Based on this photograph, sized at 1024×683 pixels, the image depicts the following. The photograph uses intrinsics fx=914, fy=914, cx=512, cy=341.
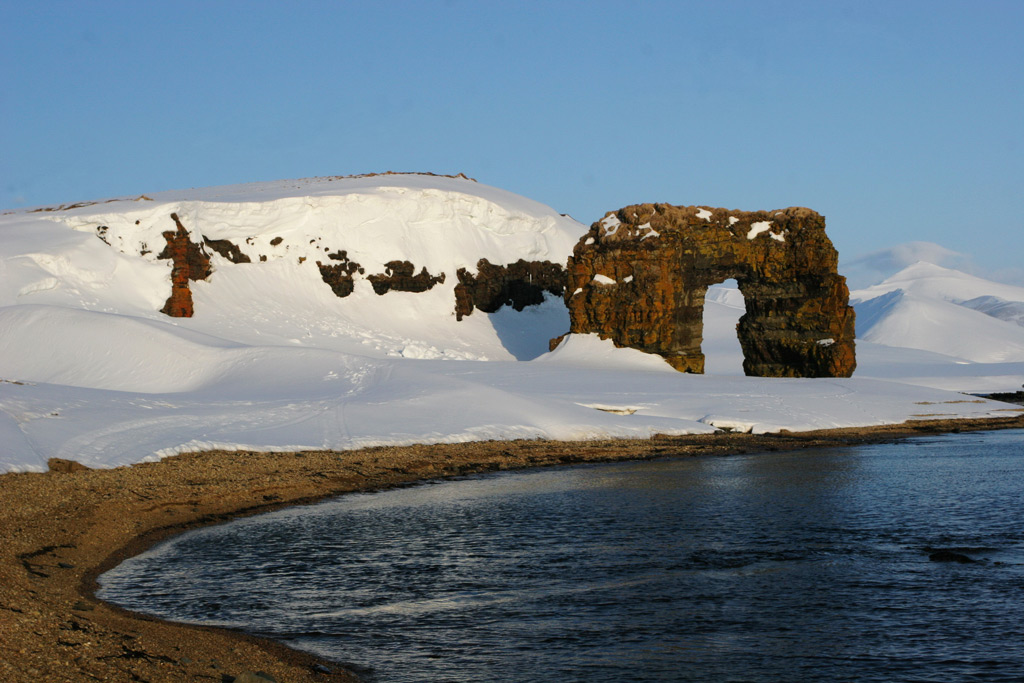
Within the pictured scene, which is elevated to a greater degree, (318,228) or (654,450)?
(318,228)

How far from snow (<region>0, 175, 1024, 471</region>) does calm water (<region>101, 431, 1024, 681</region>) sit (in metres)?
8.38

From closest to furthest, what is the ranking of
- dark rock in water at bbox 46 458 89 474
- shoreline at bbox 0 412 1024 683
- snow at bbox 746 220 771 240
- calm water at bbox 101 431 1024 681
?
shoreline at bbox 0 412 1024 683 < calm water at bbox 101 431 1024 681 < dark rock in water at bbox 46 458 89 474 < snow at bbox 746 220 771 240

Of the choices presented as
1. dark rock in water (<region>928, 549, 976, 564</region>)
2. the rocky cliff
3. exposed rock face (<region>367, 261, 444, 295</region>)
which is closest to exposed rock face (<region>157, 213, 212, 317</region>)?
the rocky cliff

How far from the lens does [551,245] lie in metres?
76.8

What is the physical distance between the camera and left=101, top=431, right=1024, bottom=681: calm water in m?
10.9

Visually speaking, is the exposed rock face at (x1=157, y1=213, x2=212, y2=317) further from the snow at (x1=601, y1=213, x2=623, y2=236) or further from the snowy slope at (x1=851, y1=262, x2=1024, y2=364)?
the snowy slope at (x1=851, y1=262, x2=1024, y2=364)

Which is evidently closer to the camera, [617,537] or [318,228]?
[617,537]

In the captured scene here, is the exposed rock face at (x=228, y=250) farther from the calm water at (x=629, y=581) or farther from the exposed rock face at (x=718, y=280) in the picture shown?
the calm water at (x=629, y=581)

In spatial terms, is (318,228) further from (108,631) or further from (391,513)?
(108,631)

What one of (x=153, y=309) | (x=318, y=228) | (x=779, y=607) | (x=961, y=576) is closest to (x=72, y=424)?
(x=779, y=607)

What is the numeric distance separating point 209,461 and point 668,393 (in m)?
23.2

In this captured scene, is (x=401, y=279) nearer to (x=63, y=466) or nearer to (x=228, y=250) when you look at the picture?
(x=228, y=250)

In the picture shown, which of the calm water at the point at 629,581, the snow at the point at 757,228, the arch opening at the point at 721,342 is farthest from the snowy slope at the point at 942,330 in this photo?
the calm water at the point at 629,581

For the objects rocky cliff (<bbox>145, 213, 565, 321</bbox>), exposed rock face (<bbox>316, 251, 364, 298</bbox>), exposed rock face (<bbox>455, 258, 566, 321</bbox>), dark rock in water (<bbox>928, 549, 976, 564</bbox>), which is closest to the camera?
dark rock in water (<bbox>928, 549, 976, 564</bbox>)
